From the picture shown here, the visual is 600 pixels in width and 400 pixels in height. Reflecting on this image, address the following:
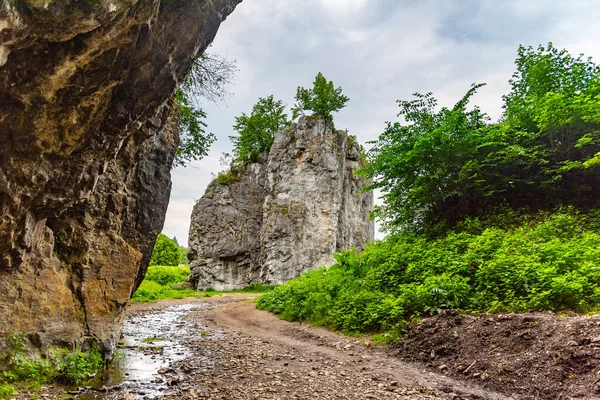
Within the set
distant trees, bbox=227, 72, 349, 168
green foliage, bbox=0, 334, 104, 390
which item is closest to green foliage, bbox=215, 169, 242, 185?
distant trees, bbox=227, 72, 349, 168

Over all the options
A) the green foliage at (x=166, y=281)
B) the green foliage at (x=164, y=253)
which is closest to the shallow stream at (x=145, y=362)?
the green foliage at (x=166, y=281)

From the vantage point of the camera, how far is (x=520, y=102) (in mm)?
14969

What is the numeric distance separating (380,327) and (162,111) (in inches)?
299

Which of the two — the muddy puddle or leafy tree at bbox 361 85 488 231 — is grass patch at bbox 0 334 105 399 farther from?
leafy tree at bbox 361 85 488 231

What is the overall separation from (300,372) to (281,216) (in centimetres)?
2375

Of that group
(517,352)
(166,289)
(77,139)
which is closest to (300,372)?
(517,352)

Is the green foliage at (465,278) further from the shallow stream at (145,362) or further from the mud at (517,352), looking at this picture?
the shallow stream at (145,362)

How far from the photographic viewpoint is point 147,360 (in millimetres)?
6676

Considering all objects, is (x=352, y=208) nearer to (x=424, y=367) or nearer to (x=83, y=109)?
(x=424, y=367)

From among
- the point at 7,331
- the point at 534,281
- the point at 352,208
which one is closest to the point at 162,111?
the point at 7,331

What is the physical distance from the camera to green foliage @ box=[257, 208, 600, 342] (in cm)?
716

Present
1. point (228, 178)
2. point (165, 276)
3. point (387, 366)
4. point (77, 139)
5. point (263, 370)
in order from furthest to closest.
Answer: point (165, 276)
point (228, 178)
point (387, 366)
point (263, 370)
point (77, 139)

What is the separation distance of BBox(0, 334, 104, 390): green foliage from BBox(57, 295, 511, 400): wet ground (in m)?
0.42

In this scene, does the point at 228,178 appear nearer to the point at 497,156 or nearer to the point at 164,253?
the point at 164,253
